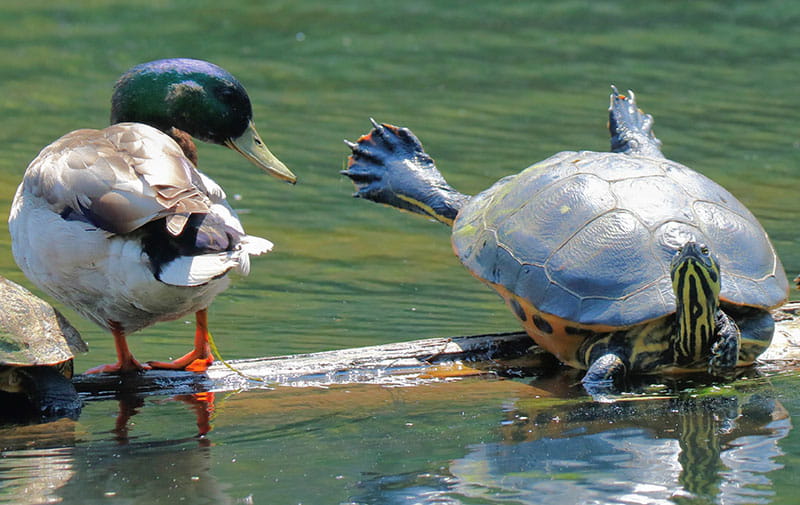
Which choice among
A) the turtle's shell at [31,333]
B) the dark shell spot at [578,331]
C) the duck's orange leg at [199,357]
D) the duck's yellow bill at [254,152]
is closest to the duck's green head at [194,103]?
the duck's yellow bill at [254,152]

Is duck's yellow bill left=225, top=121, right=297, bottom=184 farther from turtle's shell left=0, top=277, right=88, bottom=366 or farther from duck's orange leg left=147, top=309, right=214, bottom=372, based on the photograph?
turtle's shell left=0, top=277, right=88, bottom=366

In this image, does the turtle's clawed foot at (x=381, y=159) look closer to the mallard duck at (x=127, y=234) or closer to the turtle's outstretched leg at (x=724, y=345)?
the mallard duck at (x=127, y=234)

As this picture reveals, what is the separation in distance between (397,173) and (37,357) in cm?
276

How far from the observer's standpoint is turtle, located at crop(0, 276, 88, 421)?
14.9 ft

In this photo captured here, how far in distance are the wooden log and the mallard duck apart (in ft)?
0.39

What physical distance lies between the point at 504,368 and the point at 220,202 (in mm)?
1368

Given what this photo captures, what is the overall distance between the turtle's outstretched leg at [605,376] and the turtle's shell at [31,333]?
1.95m

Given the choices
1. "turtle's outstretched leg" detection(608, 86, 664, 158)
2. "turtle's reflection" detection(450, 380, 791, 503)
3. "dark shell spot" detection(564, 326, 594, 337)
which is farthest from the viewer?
"turtle's outstretched leg" detection(608, 86, 664, 158)

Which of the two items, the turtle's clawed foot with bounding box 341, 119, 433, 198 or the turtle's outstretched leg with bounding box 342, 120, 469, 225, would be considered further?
the turtle's clawed foot with bounding box 341, 119, 433, 198

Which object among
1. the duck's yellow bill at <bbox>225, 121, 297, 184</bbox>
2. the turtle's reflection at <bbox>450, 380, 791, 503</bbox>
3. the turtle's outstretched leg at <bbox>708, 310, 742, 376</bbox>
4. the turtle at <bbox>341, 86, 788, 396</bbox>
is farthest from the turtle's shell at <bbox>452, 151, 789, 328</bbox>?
the duck's yellow bill at <bbox>225, 121, 297, 184</bbox>

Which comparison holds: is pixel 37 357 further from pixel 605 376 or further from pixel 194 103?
pixel 605 376

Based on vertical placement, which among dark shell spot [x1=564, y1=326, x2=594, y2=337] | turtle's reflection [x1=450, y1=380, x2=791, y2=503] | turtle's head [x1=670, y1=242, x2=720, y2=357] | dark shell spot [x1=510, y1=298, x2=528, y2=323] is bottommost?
turtle's reflection [x1=450, y1=380, x2=791, y2=503]

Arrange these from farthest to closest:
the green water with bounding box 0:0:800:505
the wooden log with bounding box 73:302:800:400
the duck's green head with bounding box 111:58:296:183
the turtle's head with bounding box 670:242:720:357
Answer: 1. the duck's green head with bounding box 111:58:296:183
2. the wooden log with bounding box 73:302:800:400
3. the turtle's head with bounding box 670:242:720:357
4. the green water with bounding box 0:0:800:505

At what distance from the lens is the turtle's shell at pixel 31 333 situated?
14.8 ft
